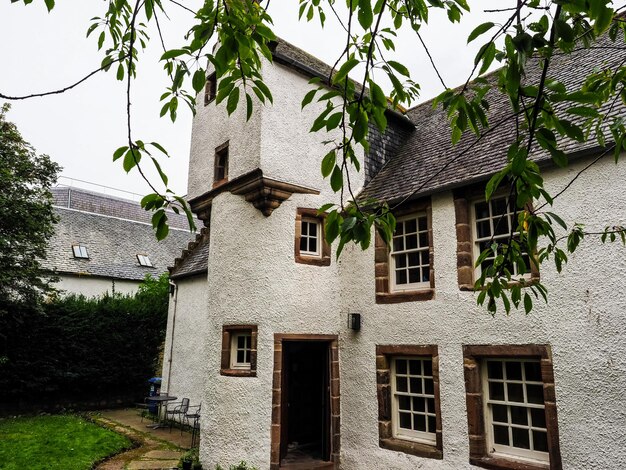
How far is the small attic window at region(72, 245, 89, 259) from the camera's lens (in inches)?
842

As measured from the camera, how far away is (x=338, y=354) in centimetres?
877

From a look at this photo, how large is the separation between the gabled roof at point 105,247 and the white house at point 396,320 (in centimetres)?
1338

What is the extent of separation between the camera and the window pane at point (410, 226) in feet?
28.1

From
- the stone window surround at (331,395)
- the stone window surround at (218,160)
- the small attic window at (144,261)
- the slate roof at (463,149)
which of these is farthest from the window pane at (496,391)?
the small attic window at (144,261)

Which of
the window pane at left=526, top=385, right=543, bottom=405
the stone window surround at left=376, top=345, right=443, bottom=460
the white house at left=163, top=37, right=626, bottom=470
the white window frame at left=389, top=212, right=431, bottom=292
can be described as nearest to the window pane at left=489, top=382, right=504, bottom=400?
the white house at left=163, top=37, right=626, bottom=470

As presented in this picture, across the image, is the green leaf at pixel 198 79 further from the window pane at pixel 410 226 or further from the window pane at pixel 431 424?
the window pane at pixel 431 424

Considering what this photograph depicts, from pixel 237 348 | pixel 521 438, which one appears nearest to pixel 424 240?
pixel 521 438

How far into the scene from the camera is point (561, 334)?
6.20 m

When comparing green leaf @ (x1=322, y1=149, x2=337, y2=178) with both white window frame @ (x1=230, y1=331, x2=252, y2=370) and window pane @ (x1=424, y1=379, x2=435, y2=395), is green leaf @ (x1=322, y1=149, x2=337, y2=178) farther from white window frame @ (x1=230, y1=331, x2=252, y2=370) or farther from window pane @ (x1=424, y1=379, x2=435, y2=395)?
white window frame @ (x1=230, y1=331, x2=252, y2=370)

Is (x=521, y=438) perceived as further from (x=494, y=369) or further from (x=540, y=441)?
(x=494, y=369)

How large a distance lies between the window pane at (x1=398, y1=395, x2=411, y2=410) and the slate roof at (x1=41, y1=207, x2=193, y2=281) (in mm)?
17159

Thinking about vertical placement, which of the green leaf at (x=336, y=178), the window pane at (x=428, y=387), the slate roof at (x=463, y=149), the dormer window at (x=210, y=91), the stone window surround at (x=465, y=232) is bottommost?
the window pane at (x=428, y=387)

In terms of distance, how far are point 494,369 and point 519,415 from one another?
2.36 feet

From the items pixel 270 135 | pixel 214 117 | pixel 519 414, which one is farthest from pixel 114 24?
pixel 214 117
